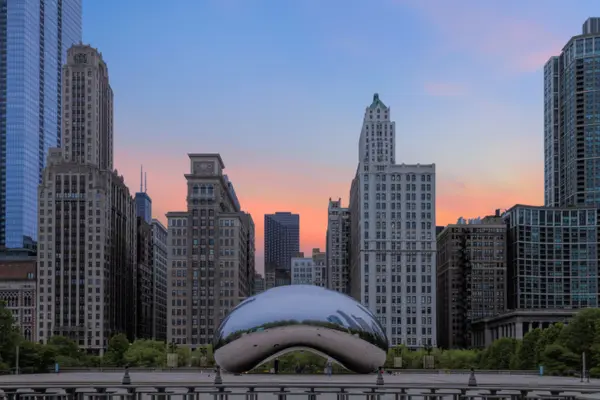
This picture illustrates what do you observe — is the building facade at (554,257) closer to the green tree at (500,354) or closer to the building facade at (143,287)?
the building facade at (143,287)

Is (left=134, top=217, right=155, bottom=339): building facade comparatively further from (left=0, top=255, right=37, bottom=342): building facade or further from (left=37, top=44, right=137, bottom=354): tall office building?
(left=0, top=255, right=37, bottom=342): building facade

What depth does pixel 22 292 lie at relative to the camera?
160250 mm

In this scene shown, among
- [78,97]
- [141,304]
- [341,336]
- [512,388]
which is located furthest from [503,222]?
[512,388]

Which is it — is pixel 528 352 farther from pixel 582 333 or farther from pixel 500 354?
pixel 582 333

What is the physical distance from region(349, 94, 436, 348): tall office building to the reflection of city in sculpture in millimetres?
84318

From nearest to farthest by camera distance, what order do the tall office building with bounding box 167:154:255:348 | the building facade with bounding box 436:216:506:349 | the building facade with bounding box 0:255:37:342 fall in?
the tall office building with bounding box 167:154:255:348 < the building facade with bounding box 0:255:37:342 < the building facade with bounding box 436:216:506:349

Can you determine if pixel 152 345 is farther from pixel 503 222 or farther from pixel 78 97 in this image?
pixel 503 222

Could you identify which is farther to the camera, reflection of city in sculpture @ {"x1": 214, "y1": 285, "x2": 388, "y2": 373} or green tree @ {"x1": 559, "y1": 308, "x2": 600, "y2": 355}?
green tree @ {"x1": 559, "y1": 308, "x2": 600, "y2": 355}

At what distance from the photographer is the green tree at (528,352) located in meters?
78.4

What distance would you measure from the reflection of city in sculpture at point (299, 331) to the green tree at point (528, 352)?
83.4 ft

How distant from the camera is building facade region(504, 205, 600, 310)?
180 metres

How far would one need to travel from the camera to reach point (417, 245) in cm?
14412

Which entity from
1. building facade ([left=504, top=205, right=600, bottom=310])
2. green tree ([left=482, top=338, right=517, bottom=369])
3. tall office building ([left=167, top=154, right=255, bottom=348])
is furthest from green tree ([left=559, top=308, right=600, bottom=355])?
building facade ([left=504, top=205, right=600, bottom=310])

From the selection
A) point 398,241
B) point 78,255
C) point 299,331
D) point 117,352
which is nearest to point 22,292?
point 78,255
